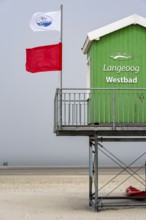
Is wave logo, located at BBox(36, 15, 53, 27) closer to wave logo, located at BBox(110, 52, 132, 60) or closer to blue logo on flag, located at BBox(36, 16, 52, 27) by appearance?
blue logo on flag, located at BBox(36, 16, 52, 27)

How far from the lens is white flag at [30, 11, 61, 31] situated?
29672 millimetres

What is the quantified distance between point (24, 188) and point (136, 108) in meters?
17.2

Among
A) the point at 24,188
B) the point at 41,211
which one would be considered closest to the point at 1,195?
the point at 24,188

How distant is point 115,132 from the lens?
2773 centimetres

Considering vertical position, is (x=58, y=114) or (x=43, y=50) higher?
(x=43, y=50)

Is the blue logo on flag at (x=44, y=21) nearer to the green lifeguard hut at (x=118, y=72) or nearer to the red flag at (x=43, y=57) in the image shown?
the red flag at (x=43, y=57)

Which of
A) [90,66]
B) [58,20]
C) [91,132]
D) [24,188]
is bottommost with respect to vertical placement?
[24,188]

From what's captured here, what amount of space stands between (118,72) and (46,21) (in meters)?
4.35

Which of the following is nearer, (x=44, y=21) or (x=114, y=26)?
(x=114, y=26)

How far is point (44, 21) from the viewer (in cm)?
2981

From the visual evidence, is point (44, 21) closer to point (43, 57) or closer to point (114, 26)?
point (43, 57)

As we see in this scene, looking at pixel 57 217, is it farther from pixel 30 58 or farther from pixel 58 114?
pixel 30 58

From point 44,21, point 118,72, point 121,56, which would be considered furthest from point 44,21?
point 118,72

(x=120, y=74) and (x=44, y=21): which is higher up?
(x=44, y=21)
